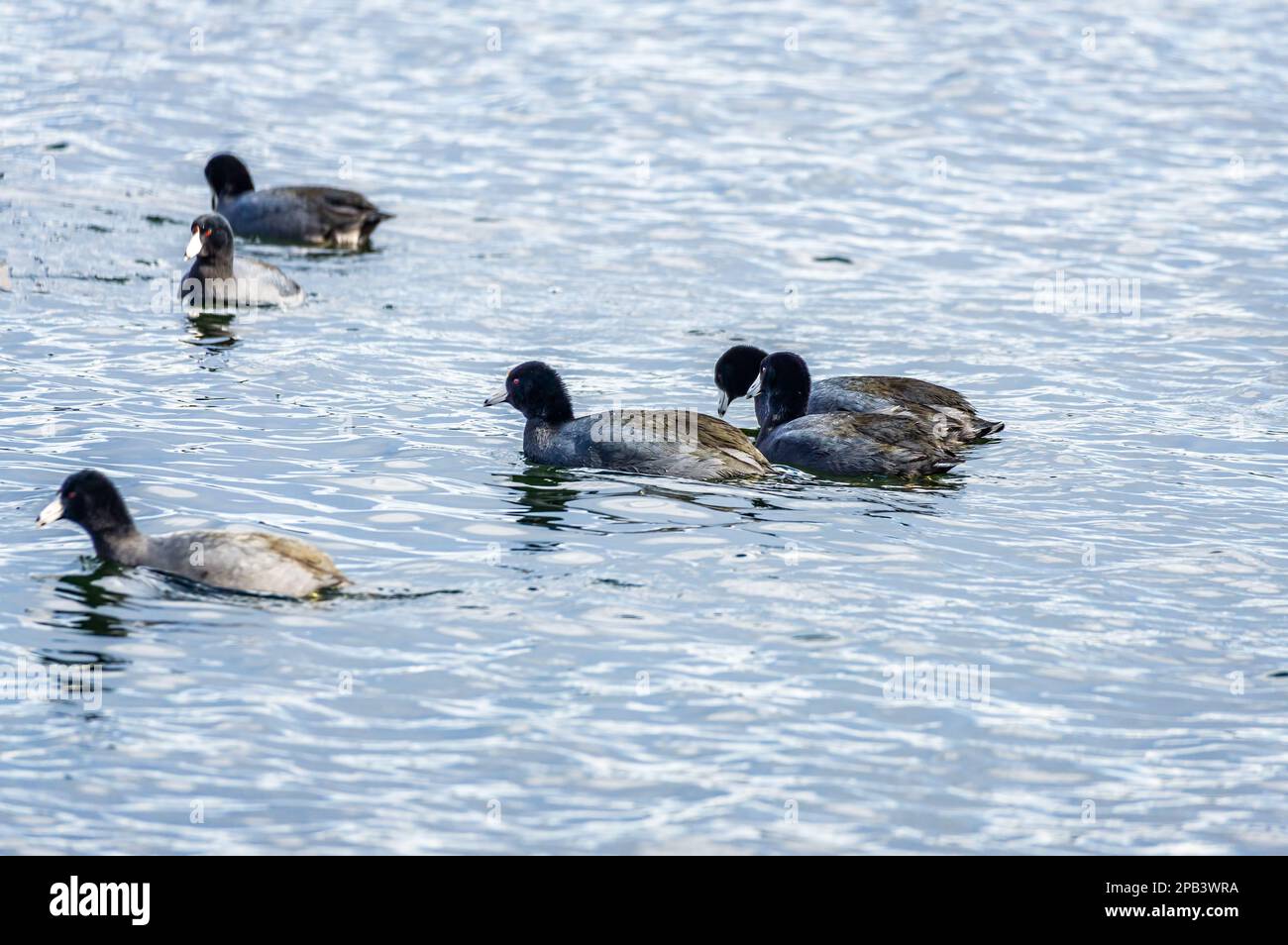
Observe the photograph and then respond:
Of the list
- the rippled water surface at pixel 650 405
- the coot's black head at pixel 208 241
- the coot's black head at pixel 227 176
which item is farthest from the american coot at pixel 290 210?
the coot's black head at pixel 208 241

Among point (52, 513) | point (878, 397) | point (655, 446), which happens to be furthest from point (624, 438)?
point (52, 513)

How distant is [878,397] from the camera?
16.1 m

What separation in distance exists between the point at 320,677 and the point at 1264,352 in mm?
12878

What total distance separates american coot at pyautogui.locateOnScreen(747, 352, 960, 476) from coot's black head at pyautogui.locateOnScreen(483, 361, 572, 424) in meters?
1.89

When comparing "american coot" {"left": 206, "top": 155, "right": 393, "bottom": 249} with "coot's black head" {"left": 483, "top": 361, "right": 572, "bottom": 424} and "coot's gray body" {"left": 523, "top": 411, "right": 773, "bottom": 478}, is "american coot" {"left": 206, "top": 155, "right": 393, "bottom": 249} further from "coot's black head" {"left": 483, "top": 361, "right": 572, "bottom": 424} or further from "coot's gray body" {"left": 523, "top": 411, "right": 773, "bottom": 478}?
"coot's gray body" {"left": 523, "top": 411, "right": 773, "bottom": 478}

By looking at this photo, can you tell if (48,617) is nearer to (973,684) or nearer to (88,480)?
(88,480)

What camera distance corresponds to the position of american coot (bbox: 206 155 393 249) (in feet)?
74.0

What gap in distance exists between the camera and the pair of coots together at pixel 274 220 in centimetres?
1994

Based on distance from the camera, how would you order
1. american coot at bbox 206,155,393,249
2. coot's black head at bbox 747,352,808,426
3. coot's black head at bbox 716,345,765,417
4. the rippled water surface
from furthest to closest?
american coot at bbox 206,155,393,249 → coot's black head at bbox 716,345,765,417 → coot's black head at bbox 747,352,808,426 → the rippled water surface

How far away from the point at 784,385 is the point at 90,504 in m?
6.58

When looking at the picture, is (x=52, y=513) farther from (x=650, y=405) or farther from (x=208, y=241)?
(x=208, y=241)

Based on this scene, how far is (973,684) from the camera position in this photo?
34.6ft

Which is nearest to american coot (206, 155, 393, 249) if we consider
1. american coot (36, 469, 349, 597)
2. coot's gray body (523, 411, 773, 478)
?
coot's gray body (523, 411, 773, 478)
